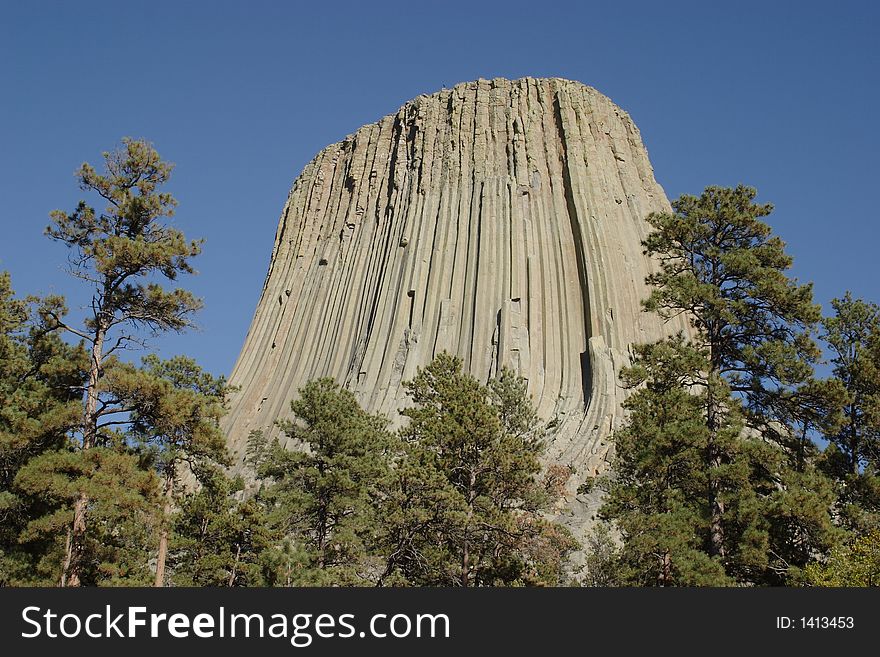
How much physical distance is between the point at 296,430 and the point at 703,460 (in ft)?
40.5

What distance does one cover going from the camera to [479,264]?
58.2 metres

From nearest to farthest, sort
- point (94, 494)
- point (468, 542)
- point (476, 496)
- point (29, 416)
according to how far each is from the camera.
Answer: point (94, 494)
point (29, 416)
point (468, 542)
point (476, 496)

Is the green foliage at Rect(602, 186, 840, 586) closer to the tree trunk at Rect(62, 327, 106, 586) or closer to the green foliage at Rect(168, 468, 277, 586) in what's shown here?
the green foliage at Rect(168, 468, 277, 586)

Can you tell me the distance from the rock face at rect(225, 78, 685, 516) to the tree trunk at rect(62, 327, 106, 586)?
3000 centimetres

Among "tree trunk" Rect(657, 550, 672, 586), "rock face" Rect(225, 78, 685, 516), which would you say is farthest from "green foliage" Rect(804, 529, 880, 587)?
"rock face" Rect(225, 78, 685, 516)

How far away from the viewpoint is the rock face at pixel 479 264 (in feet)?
176

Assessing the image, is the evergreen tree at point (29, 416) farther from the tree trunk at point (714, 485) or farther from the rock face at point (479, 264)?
the rock face at point (479, 264)

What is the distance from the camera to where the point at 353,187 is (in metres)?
71.6

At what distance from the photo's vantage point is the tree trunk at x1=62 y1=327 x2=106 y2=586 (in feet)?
58.3

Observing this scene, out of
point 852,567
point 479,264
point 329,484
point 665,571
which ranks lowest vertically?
point 852,567

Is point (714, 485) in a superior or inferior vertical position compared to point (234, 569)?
superior

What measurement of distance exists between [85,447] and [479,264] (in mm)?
41143

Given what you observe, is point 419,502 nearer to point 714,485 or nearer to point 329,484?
point 329,484

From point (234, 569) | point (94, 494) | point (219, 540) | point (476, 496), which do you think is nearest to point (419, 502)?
point (476, 496)
